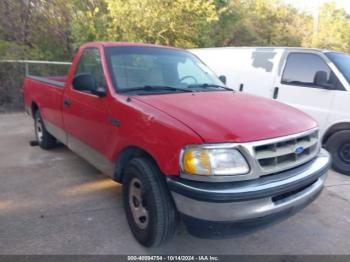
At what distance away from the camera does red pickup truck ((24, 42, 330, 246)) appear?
238 cm

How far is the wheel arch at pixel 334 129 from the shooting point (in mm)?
5051

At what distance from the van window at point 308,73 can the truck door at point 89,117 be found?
11.5 feet

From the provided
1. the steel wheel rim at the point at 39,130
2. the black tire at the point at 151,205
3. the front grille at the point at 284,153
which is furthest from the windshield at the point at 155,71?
the steel wheel rim at the point at 39,130

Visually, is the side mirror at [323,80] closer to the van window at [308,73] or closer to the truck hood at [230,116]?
the van window at [308,73]

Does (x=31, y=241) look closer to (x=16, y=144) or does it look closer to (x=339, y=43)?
(x=16, y=144)

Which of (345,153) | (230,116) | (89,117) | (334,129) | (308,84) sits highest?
(308,84)

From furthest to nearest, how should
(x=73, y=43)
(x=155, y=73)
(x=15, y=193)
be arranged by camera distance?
(x=73, y=43) → (x=15, y=193) → (x=155, y=73)

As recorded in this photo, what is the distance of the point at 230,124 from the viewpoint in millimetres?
2562

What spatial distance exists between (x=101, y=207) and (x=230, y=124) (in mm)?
1917

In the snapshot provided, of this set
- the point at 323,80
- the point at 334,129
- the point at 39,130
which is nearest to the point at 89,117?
the point at 39,130

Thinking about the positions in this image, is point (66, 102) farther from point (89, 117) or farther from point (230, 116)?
point (230, 116)

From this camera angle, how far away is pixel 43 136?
5656mm

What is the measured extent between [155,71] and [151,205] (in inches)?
64.7

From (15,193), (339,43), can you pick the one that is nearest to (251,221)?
(15,193)
